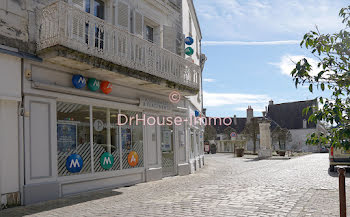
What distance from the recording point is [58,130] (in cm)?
962

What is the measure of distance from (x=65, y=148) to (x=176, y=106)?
265 inches

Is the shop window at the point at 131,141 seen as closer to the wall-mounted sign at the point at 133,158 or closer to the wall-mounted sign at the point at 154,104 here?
the wall-mounted sign at the point at 133,158

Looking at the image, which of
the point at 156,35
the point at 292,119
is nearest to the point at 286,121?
the point at 292,119

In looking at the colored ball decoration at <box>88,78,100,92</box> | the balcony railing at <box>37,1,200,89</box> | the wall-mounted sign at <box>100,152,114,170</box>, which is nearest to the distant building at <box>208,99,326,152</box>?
the balcony railing at <box>37,1,200,89</box>

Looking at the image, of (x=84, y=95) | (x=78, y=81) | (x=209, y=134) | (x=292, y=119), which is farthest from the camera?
(x=292, y=119)

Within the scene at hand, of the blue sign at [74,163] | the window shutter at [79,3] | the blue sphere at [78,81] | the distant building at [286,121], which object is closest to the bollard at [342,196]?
the blue sign at [74,163]

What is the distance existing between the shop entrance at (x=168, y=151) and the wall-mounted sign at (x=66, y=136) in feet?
16.7

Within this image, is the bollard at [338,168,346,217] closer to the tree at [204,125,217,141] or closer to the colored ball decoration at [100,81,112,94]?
the colored ball decoration at [100,81,112,94]

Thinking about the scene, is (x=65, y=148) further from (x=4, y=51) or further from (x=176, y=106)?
(x=176, y=106)

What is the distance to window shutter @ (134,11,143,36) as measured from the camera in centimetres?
1329

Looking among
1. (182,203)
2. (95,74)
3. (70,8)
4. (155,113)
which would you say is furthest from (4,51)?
(155,113)

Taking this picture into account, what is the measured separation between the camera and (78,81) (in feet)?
32.9

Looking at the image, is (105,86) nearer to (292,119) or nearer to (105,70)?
(105,70)

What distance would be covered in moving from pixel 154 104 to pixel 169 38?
3201mm
